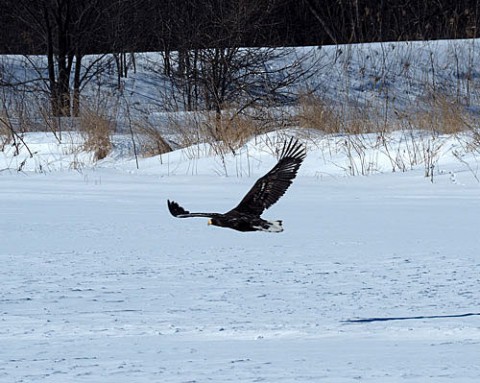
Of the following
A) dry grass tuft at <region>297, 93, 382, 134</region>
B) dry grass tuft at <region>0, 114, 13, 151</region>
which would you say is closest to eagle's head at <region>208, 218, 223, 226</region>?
dry grass tuft at <region>297, 93, 382, 134</region>

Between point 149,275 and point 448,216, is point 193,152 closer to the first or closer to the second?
point 448,216

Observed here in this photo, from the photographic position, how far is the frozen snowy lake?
9.43 ft

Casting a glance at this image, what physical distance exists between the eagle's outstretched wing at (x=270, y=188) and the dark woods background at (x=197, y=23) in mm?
8828

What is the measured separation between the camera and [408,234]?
5395 mm

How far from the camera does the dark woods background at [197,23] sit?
15.0 metres

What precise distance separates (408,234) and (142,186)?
331cm

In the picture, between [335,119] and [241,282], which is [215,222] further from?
[335,119]

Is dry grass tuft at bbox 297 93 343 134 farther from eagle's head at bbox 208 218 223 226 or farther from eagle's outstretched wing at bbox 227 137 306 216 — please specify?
eagle's head at bbox 208 218 223 226

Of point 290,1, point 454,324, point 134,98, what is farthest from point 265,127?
point 290,1

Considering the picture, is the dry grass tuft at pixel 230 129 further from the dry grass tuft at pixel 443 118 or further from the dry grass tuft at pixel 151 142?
the dry grass tuft at pixel 443 118

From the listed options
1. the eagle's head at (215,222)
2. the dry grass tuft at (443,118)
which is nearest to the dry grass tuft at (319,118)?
the dry grass tuft at (443,118)

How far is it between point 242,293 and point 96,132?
7.33m

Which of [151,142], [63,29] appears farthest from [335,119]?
[63,29]

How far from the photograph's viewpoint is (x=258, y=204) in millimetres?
4934
